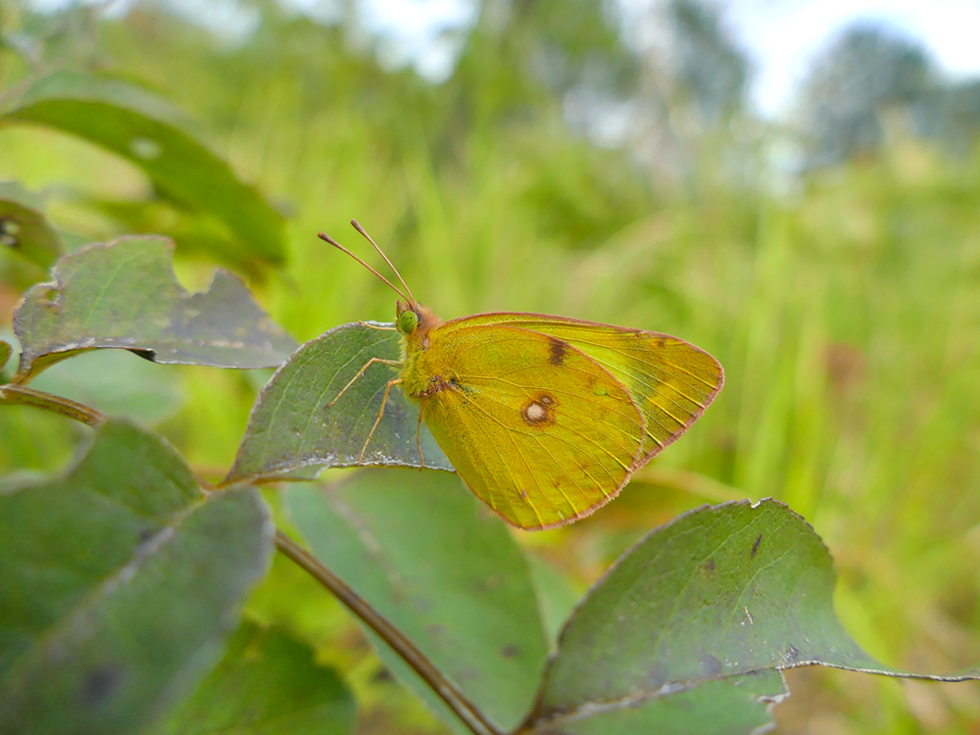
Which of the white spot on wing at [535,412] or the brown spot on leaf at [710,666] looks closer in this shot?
the brown spot on leaf at [710,666]

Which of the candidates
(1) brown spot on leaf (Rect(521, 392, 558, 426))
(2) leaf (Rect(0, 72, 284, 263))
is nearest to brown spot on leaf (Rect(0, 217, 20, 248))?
(2) leaf (Rect(0, 72, 284, 263))

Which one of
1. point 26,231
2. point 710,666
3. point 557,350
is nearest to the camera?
point 710,666

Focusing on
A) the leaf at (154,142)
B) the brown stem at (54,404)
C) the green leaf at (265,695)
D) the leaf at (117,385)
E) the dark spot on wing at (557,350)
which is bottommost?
the green leaf at (265,695)

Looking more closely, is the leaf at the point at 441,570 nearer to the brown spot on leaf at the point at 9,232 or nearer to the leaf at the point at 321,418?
the leaf at the point at 321,418

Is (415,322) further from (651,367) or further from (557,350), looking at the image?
(651,367)

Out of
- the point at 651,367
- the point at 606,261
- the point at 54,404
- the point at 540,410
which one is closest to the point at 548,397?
the point at 540,410

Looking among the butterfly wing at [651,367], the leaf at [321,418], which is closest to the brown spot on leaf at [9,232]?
the leaf at [321,418]
